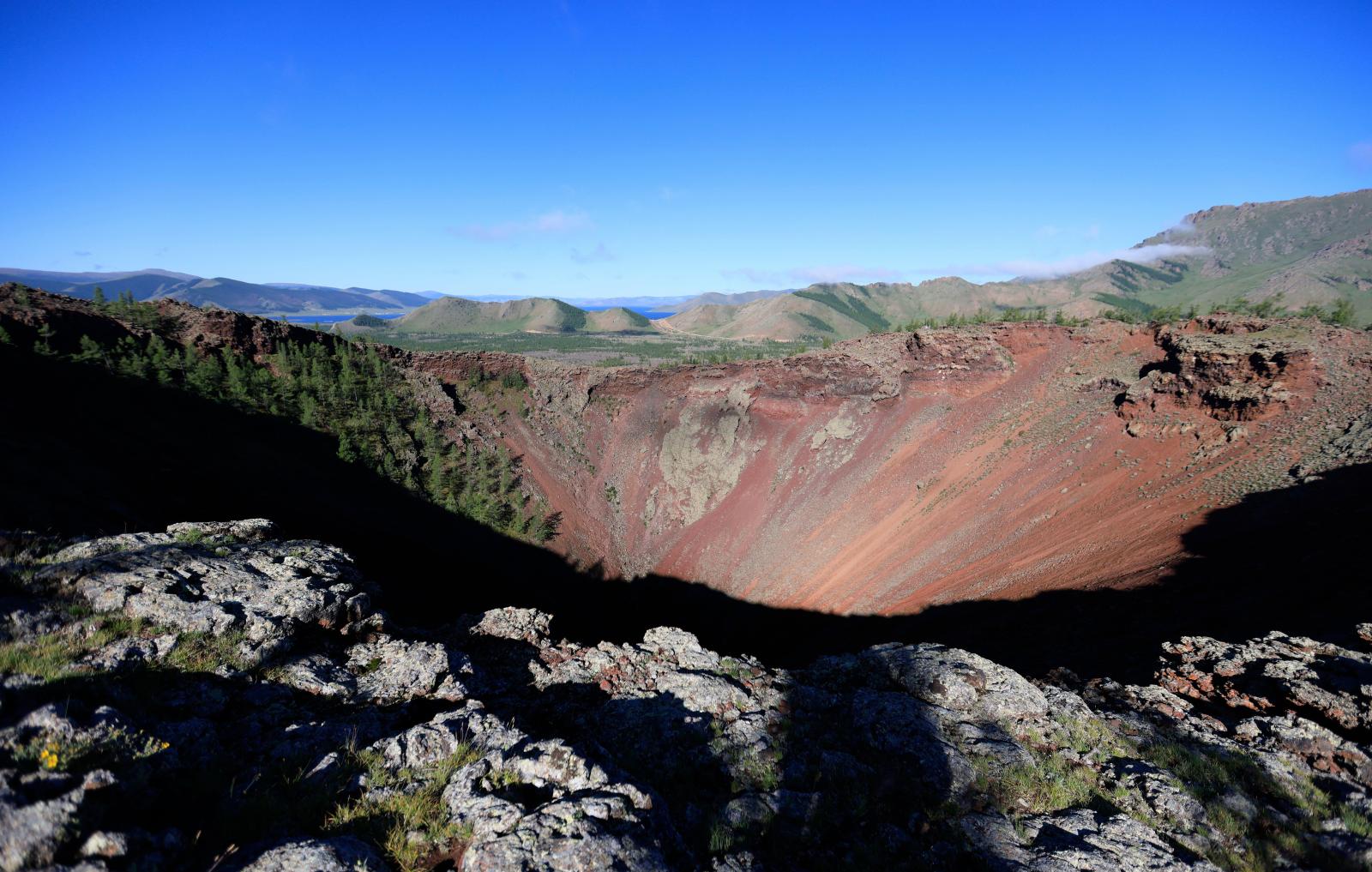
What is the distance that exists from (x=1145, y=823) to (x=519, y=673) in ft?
37.6

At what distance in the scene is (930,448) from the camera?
40.2 meters

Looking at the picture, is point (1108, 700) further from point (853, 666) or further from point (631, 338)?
point (631, 338)

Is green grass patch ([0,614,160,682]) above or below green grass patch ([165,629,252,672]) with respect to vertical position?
above

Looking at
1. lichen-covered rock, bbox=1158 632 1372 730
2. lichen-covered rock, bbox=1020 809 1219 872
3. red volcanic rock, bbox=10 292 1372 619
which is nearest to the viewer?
lichen-covered rock, bbox=1020 809 1219 872

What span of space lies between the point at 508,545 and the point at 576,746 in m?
33.1

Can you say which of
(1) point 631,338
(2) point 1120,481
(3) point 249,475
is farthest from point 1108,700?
(1) point 631,338

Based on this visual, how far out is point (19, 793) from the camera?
418 centimetres

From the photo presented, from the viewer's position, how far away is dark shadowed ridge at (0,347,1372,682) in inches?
624

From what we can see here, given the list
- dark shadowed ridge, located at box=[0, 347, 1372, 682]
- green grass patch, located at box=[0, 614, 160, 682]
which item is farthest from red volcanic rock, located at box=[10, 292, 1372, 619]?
green grass patch, located at box=[0, 614, 160, 682]

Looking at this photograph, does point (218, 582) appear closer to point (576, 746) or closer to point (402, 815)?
point (402, 815)

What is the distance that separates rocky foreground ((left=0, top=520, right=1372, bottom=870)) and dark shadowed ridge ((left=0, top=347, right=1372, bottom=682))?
4.54m

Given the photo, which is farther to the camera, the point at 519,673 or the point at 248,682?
the point at 519,673

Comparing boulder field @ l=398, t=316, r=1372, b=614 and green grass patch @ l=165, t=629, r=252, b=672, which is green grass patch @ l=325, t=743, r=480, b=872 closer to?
green grass patch @ l=165, t=629, r=252, b=672

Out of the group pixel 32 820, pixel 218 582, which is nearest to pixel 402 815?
pixel 32 820
